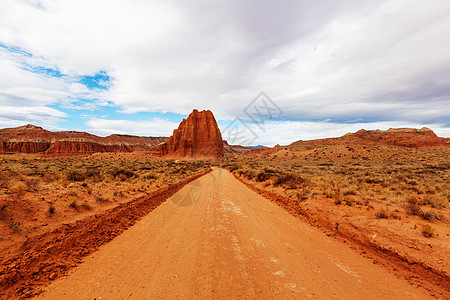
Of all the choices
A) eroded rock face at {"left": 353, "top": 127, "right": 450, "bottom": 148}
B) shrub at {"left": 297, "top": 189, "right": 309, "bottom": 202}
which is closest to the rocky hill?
eroded rock face at {"left": 353, "top": 127, "right": 450, "bottom": 148}

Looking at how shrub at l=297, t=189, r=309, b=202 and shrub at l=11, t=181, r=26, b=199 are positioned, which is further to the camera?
shrub at l=297, t=189, r=309, b=202

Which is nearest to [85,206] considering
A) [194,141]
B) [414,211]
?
[414,211]

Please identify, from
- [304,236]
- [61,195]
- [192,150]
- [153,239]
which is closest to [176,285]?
[153,239]

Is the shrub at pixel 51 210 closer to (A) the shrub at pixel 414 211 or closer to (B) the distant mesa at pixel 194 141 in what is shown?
(A) the shrub at pixel 414 211

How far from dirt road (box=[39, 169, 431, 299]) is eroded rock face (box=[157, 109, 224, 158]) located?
72375mm

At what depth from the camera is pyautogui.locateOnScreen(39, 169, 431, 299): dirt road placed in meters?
3.69

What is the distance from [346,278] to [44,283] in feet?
22.6

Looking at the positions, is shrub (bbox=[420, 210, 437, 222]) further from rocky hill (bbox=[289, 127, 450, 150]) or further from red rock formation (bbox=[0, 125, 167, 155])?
red rock formation (bbox=[0, 125, 167, 155])

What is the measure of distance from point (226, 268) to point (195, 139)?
78.5 metres

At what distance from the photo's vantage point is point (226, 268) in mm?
4430

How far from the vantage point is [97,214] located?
7473 mm

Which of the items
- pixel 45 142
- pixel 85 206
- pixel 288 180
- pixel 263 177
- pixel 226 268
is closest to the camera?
pixel 226 268

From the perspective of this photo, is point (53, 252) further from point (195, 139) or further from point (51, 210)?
point (195, 139)

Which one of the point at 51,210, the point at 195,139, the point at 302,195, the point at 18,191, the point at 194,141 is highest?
the point at 195,139
